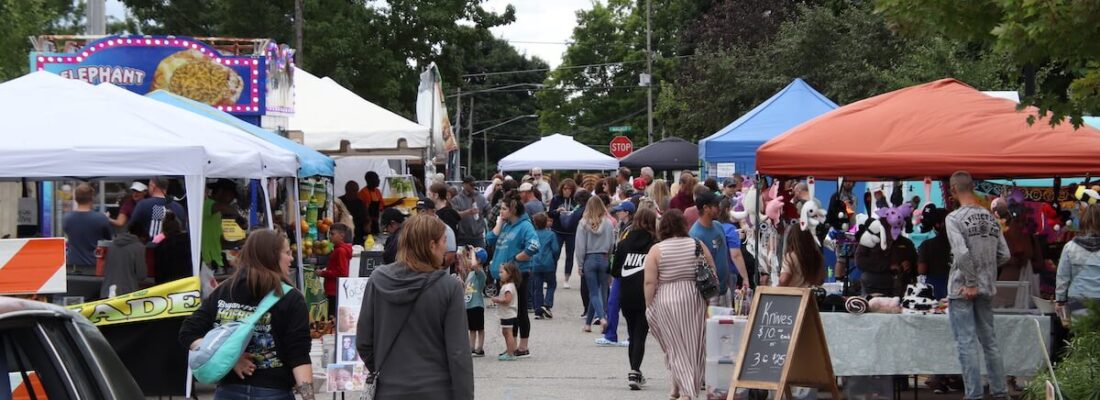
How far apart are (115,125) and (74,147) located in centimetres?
58

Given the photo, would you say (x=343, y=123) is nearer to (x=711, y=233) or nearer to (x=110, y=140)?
(x=711, y=233)

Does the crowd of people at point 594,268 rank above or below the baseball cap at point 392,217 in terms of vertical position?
below

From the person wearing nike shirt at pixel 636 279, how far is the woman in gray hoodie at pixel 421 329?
552cm

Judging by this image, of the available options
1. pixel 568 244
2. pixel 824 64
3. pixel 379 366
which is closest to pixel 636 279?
pixel 379 366

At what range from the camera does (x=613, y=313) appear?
14609mm

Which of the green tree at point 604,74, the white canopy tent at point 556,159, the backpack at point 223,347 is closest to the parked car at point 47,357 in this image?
the backpack at point 223,347

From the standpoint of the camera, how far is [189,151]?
10.7 meters

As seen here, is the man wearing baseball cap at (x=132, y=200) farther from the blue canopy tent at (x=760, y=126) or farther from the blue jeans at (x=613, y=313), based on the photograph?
the blue canopy tent at (x=760, y=126)

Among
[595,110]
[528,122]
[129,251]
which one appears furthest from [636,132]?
[129,251]

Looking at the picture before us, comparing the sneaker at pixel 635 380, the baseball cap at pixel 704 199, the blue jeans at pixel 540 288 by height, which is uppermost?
the baseball cap at pixel 704 199

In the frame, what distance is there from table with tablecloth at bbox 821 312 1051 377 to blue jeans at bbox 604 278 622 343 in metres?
3.40

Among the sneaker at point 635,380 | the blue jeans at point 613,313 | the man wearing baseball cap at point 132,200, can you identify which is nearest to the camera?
the sneaker at point 635,380

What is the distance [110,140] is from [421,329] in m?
5.57

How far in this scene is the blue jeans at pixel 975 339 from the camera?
1009 centimetres
